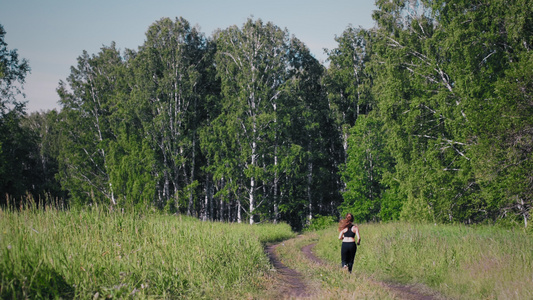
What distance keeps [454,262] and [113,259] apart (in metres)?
9.11

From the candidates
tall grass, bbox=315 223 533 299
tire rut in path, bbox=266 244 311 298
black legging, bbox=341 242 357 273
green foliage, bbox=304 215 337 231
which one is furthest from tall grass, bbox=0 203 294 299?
green foliage, bbox=304 215 337 231

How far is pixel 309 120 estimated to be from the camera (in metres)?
Answer: 35.6

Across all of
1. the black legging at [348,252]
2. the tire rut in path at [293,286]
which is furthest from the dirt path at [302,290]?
the black legging at [348,252]

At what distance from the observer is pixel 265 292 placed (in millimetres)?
7742

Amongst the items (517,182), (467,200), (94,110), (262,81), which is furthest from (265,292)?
(94,110)

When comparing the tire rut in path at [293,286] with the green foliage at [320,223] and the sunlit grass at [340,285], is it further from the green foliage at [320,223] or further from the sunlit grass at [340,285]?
the green foliage at [320,223]

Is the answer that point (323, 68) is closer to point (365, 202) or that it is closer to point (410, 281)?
point (365, 202)

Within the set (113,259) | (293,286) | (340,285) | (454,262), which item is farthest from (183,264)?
(454,262)

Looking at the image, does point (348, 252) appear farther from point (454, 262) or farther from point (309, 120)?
point (309, 120)

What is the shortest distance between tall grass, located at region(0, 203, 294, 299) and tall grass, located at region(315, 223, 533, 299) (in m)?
4.53

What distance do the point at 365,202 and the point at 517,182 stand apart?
18793 mm

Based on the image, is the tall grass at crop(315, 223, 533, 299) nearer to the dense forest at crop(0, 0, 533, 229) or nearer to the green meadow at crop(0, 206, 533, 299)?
the green meadow at crop(0, 206, 533, 299)

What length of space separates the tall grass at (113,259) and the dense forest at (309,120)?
15.8 feet

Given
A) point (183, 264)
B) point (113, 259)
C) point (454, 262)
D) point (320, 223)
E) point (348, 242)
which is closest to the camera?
point (113, 259)
